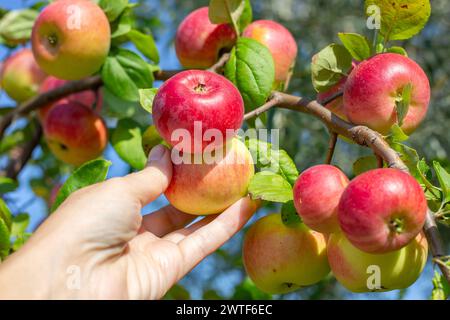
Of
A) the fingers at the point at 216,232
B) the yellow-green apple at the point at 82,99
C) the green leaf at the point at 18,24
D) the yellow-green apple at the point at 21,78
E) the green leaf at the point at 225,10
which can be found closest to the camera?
the fingers at the point at 216,232

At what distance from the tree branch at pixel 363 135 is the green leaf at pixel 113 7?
0.45 m

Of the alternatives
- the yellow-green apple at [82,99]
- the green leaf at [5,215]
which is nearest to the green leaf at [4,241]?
the green leaf at [5,215]

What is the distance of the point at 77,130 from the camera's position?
1604 millimetres

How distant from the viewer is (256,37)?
1.34 meters

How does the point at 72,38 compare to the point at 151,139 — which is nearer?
the point at 151,139

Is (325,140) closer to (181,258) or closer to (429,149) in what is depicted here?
(429,149)

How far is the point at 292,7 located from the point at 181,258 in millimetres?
1947

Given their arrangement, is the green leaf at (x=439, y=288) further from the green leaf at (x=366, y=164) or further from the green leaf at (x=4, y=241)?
the green leaf at (x=4, y=241)

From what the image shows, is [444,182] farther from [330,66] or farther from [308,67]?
[308,67]

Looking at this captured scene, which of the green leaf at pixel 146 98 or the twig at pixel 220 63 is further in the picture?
the twig at pixel 220 63

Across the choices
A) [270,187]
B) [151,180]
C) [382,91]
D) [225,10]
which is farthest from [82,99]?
[382,91]

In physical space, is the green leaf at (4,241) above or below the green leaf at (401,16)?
below

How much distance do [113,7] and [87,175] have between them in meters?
0.47

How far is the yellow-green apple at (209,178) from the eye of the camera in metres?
1.08
